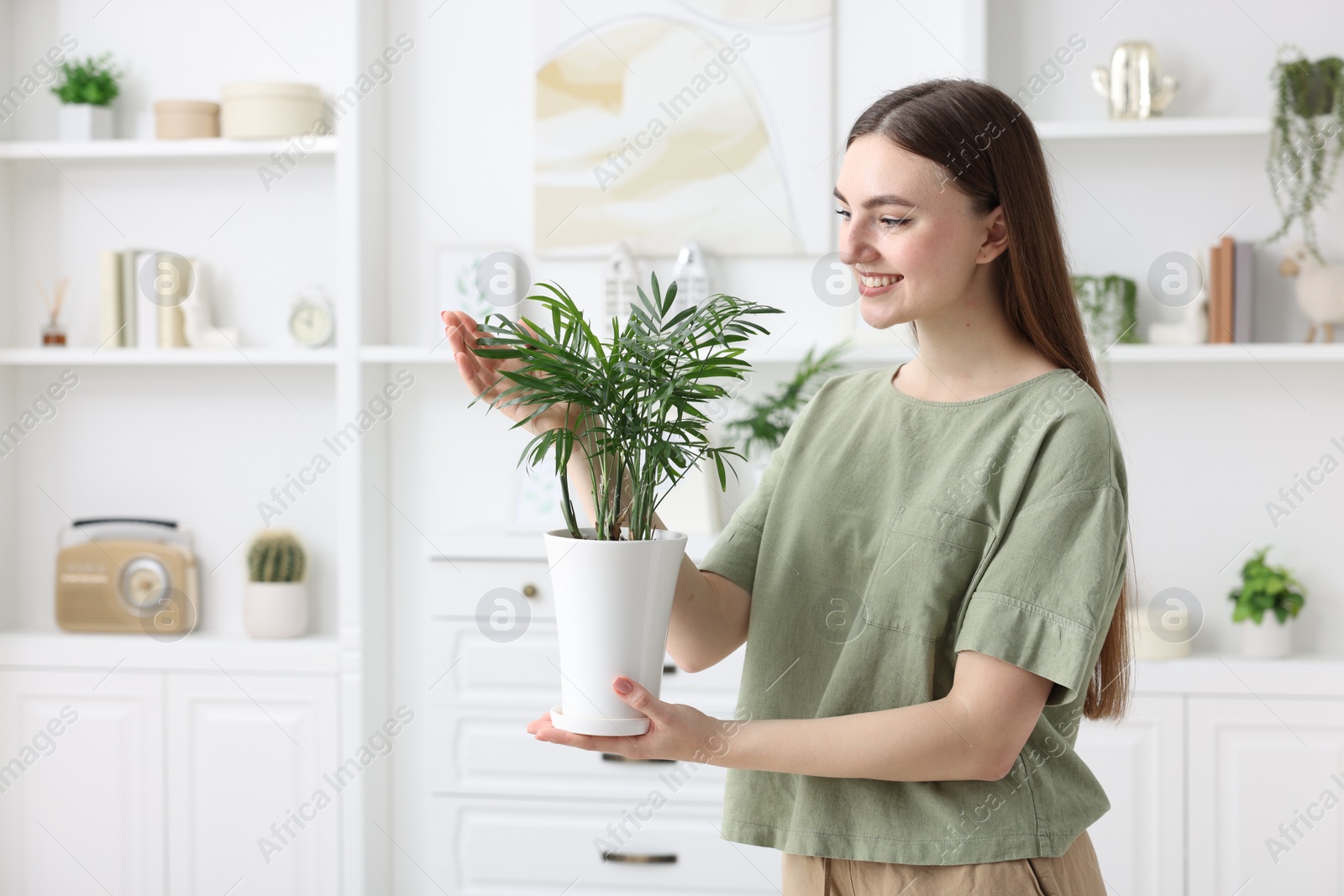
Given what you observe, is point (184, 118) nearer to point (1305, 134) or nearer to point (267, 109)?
point (267, 109)

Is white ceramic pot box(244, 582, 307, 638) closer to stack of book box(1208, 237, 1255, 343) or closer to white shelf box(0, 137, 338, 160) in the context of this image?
white shelf box(0, 137, 338, 160)

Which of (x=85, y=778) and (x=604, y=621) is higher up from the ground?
(x=604, y=621)

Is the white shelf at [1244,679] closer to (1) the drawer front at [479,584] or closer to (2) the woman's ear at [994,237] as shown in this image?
(1) the drawer front at [479,584]

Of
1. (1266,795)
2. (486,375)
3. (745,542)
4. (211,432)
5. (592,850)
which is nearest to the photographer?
(486,375)

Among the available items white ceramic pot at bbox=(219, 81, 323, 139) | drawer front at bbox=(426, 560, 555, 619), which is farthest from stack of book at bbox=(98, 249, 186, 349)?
drawer front at bbox=(426, 560, 555, 619)

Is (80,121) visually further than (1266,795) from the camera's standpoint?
Yes

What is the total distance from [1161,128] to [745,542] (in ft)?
5.89

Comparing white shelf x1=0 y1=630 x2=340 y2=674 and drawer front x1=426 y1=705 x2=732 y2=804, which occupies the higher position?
white shelf x1=0 y1=630 x2=340 y2=674

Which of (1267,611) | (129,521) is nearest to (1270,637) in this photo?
(1267,611)

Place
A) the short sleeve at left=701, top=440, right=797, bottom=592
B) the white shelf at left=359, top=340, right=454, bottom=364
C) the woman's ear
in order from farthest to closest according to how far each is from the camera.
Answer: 1. the white shelf at left=359, top=340, right=454, bottom=364
2. the short sleeve at left=701, top=440, right=797, bottom=592
3. the woman's ear

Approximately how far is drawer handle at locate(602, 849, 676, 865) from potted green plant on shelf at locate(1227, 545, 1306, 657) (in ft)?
4.58

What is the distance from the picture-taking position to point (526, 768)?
2672 mm

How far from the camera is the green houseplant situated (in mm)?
2559

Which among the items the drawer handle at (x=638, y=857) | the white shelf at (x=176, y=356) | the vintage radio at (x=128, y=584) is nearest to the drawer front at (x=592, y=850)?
the drawer handle at (x=638, y=857)
